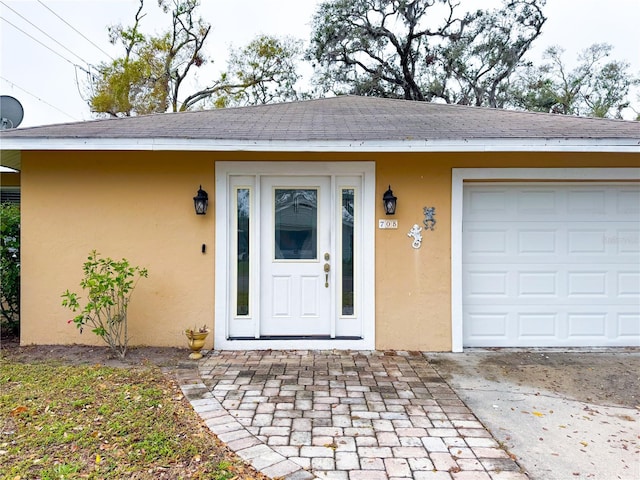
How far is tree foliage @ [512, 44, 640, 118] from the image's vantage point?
17.8 metres

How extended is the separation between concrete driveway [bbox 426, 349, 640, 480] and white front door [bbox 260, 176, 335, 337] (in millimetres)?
1558

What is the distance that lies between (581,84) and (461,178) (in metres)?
19.3

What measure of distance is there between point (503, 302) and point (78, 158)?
5.61m

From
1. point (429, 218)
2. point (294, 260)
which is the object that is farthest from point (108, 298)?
point (429, 218)

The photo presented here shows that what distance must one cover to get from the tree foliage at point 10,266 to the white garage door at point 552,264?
19.3 ft

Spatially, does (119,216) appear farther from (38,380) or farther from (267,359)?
(267,359)

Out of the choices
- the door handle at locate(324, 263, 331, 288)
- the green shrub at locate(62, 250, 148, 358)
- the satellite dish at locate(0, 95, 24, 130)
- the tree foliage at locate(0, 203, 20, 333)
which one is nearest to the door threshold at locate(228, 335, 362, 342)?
the door handle at locate(324, 263, 331, 288)

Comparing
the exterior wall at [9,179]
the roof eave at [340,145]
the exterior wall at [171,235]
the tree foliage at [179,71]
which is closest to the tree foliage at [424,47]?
the tree foliage at [179,71]

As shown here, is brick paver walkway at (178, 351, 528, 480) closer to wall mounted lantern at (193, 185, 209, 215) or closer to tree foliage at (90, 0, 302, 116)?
wall mounted lantern at (193, 185, 209, 215)

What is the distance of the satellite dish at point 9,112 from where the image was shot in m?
6.36

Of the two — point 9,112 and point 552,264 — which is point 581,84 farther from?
point 9,112

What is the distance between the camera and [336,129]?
457cm

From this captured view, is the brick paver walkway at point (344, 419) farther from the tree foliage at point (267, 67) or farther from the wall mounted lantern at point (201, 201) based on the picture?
the tree foliage at point (267, 67)

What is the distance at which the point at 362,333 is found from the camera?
4758mm
